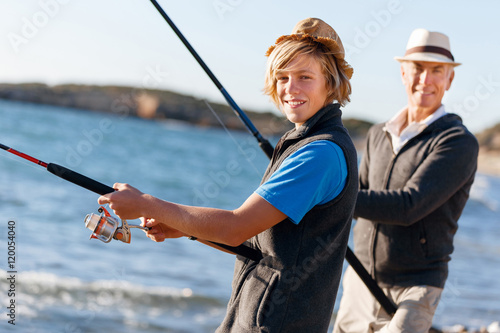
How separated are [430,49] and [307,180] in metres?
1.69

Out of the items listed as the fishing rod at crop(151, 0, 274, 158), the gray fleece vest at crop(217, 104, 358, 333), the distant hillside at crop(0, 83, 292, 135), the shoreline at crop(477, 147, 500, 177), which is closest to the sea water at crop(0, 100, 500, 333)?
the fishing rod at crop(151, 0, 274, 158)

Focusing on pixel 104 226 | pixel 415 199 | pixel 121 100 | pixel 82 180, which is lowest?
pixel 415 199

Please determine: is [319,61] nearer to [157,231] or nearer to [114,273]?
[157,231]

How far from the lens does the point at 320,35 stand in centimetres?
180

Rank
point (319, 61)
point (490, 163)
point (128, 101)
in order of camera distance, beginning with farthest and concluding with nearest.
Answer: point (128, 101) < point (490, 163) < point (319, 61)

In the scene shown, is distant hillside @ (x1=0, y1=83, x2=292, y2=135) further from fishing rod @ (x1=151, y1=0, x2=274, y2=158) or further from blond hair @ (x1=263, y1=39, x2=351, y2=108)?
blond hair @ (x1=263, y1=39, x2=351, y2=108)

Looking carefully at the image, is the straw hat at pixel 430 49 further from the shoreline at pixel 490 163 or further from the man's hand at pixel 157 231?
the shoreline at pixel 490 163

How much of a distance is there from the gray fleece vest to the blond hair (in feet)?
0.24

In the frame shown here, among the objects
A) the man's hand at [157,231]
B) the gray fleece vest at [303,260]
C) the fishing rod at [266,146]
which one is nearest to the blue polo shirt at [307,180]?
the gray fleece vest at [303,260]

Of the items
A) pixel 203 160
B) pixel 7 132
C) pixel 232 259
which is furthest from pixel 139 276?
pixel 203 160

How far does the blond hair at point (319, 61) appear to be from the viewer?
1.79m

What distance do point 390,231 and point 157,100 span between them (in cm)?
4653

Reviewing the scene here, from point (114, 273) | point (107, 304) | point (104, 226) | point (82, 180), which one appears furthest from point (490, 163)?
point (82, 180)

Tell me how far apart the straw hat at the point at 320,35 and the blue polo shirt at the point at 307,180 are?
0.31m
